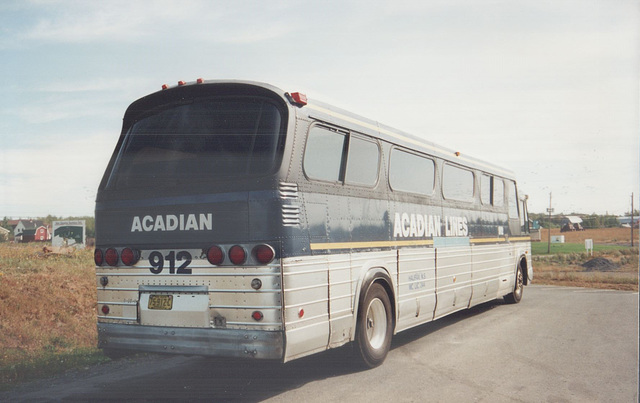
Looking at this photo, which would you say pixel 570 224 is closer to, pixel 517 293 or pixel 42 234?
pixel 42 234

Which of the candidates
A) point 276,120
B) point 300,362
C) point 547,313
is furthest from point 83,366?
point 547,313

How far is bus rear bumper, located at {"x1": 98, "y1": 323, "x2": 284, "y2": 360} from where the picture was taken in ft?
18.2

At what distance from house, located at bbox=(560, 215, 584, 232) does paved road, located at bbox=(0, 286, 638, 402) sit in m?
122

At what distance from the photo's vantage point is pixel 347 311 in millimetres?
6664

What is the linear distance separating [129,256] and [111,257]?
0.26 metres

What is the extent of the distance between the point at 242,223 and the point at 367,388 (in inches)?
86.8

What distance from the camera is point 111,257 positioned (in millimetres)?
6383

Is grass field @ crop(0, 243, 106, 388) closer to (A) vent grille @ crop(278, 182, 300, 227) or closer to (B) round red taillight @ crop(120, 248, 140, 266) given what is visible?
(B) round red taillight @ crop(120, 248, 140, 266)

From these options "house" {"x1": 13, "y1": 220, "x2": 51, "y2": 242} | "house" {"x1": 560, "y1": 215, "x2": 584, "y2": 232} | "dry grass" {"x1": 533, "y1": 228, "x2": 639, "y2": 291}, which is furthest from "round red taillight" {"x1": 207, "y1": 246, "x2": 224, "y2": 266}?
"house" {"x1": 560, "y1": 215, "x2": 584, "y2": 232}

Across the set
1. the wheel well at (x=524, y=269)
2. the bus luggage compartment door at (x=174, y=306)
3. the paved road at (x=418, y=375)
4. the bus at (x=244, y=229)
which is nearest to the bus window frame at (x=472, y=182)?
the paved road at (x=418, y=375)

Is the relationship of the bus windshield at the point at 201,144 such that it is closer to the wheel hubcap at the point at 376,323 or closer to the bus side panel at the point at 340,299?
the bus side panel at the point at 340,299

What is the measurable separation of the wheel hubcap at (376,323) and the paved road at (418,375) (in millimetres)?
322

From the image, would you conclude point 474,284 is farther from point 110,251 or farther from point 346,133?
point 110,251

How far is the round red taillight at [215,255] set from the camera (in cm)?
573
